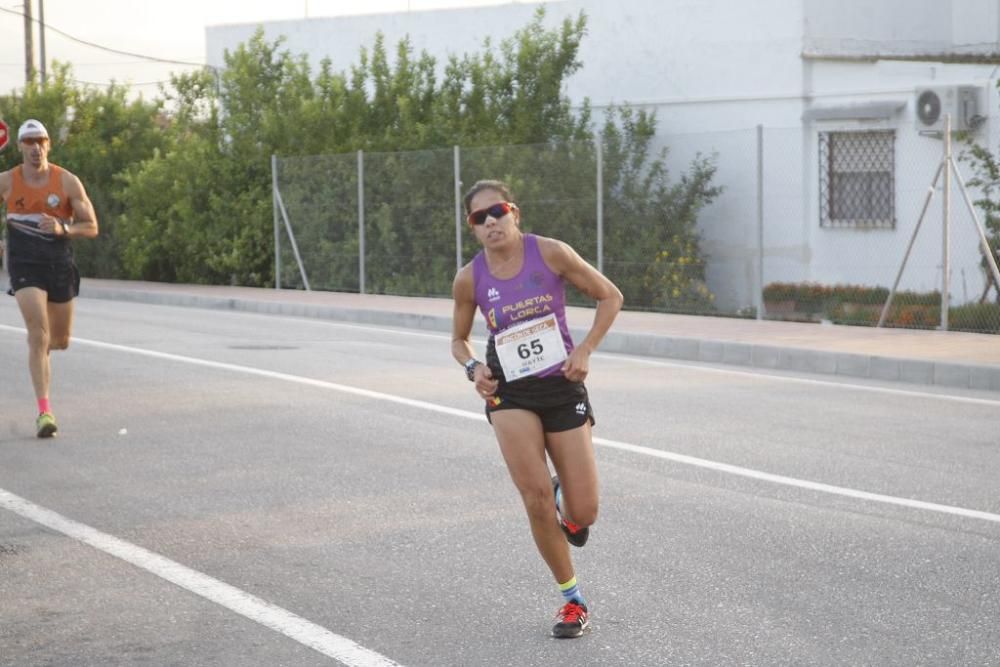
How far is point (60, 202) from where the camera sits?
10.3 meters

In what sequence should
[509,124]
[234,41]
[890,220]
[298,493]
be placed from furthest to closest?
[234,41] < [509,124] < [890,220] < [298,493]

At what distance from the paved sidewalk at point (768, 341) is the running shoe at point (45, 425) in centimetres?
710

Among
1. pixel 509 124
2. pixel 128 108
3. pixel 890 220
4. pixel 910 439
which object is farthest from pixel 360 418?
pixel 128 108

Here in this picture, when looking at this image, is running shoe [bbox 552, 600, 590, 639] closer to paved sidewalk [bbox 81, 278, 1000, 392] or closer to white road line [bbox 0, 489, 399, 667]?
white road line [bbox 0, 489, 399, 667]

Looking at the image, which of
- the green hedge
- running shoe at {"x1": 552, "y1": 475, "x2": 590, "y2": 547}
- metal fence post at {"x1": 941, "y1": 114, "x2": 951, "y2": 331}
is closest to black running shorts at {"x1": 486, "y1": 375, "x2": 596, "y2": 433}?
running shoe at {"x1": 552, "y1": 475, "x2": 590, "y2": 547}

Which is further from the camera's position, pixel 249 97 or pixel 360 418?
pixel 249 97

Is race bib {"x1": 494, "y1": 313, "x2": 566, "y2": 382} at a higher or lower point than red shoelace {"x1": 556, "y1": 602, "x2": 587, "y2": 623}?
higher

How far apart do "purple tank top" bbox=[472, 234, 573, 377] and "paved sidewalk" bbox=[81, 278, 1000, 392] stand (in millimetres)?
8108

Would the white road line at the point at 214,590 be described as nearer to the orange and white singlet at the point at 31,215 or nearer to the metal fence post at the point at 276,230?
the orange and white singlet at the point at 31,215

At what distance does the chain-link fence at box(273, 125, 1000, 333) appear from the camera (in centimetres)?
2067

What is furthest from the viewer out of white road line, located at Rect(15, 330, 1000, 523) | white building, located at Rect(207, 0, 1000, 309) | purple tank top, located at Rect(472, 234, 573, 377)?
white building, located at Rect(207, 0, 1000, 309)

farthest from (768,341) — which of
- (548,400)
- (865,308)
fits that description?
(548,400)

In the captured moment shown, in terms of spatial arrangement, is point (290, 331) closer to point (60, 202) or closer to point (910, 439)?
point (60, 202)

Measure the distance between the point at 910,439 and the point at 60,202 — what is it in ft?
→ 17.9
